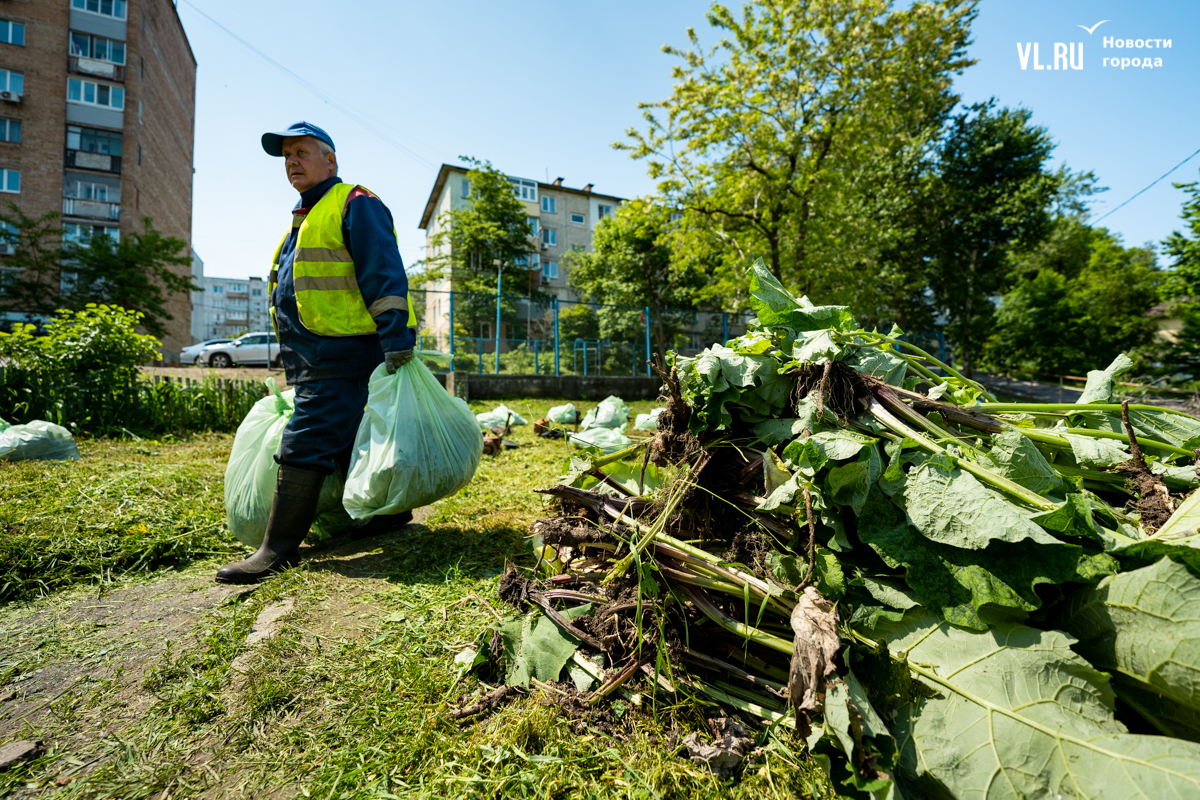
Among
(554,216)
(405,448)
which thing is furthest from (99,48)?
(405,448)

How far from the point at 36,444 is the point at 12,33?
3405cm

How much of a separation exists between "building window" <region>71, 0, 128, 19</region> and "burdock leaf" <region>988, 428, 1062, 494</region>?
1542 inches

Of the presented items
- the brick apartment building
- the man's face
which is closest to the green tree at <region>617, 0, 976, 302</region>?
the man's face

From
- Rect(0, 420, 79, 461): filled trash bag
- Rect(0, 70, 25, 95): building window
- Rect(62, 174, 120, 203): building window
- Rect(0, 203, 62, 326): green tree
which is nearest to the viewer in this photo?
Answer: Rect(0, 420, 79, 461): filled trash bag

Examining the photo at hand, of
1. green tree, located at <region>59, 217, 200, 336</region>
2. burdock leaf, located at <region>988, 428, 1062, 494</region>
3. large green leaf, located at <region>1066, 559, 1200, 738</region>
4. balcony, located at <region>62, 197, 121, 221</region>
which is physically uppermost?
balcony, located at <region>62, 197, 121, 221</region>

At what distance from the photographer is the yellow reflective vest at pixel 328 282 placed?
8.77 ft

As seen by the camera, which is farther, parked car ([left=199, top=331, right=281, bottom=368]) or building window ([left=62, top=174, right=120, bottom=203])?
building window ([left=62, top=174, right=120, bottom=203])

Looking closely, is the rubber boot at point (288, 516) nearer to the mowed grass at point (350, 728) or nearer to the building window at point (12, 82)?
the mowed grass at point (350, 728)

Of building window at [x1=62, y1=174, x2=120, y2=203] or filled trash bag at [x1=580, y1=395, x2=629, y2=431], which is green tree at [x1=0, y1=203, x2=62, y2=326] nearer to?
building window at [x1=62, y1=174, x2=120, y2=203]

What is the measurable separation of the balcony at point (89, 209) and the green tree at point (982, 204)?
37.2 m

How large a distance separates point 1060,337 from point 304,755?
1221 inches

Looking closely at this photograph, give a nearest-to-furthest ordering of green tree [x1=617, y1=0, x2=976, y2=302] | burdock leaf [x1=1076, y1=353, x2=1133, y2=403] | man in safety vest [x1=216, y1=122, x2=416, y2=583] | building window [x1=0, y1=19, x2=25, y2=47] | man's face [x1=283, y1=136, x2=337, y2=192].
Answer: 1. burdock leaf [x1=1076, y1=353, x2=1133, y2=403]
2. man in safety vest [x1=216, y1=122, x2=416, y2=583]
3. man's face [x1=283, y1=136, x2=337, y2=192]
4. green tree [x1=617, y1=0, x2=976, y2=302]
5. building window [x1=0, y1=19, x2=25, y2=47]

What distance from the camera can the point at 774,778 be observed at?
1.26 metres

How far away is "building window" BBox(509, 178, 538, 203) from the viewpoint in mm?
38625
